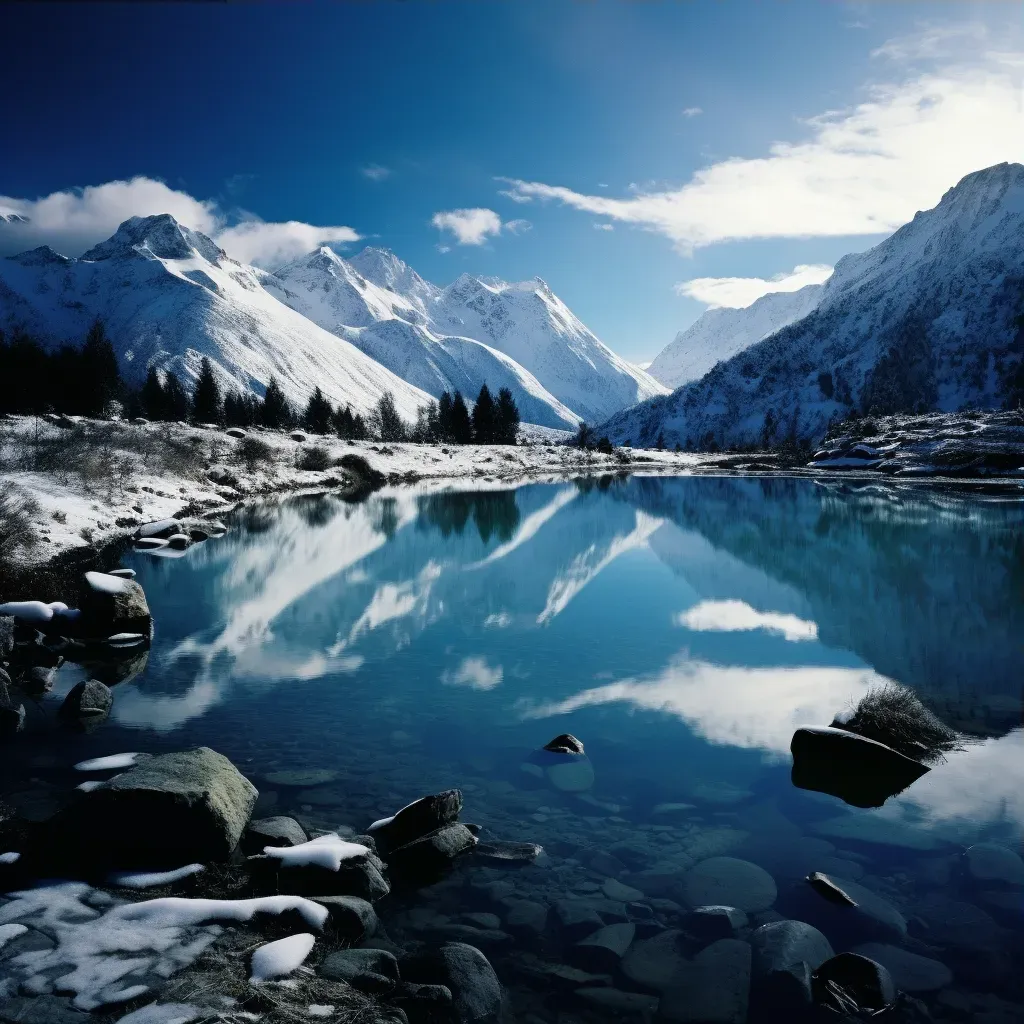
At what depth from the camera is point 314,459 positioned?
252 ft

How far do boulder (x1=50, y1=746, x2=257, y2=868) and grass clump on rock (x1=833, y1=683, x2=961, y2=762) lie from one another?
9.88 m

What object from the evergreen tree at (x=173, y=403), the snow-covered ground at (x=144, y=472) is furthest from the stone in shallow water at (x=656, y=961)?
the evergreen tree at (x=173, y=403)

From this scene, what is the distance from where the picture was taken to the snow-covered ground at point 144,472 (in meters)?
32.6

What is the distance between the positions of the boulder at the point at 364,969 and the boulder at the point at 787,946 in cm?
338

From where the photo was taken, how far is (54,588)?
20297 mm

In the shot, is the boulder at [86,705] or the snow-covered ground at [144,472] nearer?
the boulder at [86,705]

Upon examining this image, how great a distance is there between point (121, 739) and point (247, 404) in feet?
452

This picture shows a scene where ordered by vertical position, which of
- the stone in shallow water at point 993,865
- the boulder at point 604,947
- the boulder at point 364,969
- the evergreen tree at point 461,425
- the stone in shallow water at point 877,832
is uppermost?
the evergreen tree at point 461,425

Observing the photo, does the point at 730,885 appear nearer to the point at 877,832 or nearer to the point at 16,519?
the point at 877,832

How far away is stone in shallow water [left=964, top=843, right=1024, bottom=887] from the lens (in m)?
7.77

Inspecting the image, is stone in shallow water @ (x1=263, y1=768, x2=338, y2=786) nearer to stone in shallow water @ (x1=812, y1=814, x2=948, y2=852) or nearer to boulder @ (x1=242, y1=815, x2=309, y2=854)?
boulder @ (x1=242, y1=815, x2=309, y2=854)

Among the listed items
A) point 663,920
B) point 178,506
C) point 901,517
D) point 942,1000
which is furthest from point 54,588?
point 901,517

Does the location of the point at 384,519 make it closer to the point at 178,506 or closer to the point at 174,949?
the point at 178,506

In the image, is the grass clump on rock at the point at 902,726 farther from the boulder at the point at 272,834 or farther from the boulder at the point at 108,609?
the boulder at the point at 108,609
